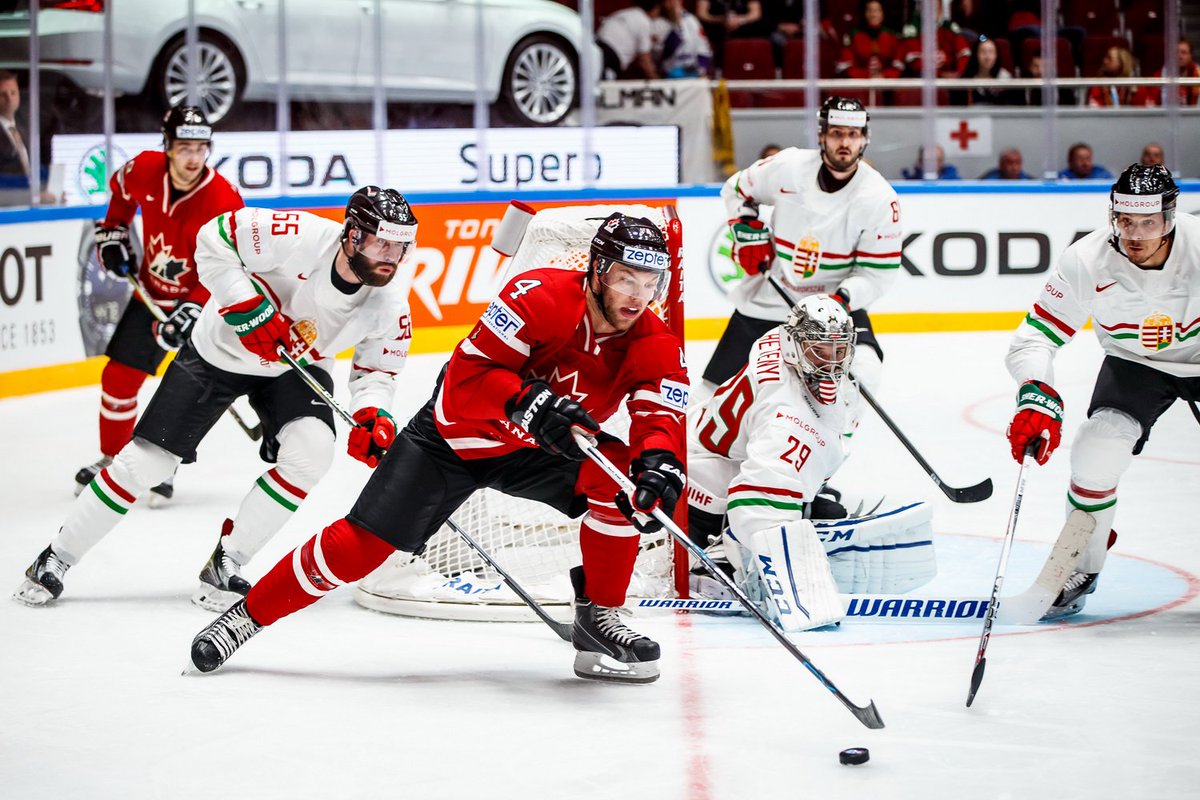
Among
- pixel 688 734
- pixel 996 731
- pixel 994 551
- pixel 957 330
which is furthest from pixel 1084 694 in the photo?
pixel 957 330

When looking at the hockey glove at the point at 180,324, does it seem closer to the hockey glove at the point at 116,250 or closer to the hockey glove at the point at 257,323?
the hockey glove at the point at 116,250

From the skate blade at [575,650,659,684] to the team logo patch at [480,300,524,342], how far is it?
737mm

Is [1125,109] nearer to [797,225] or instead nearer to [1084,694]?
[797,225]

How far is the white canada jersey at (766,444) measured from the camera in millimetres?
3873

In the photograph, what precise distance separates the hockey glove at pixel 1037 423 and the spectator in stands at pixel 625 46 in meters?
6.32

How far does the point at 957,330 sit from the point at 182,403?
5870 millimetres

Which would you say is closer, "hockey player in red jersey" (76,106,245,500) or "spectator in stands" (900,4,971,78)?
"hockey player in red jersey" (76,106,245,500)

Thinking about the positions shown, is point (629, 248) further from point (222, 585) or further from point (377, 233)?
point (222, 585)

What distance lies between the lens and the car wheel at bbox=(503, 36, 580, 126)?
9.45 meters

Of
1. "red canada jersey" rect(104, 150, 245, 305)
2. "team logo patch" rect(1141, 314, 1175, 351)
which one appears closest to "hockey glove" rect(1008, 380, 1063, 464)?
"team logo patch" rect(1141, 314, 1175, 351)

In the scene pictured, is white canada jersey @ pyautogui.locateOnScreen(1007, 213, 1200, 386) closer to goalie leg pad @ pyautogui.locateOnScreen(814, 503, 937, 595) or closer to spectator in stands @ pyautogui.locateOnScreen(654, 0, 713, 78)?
goalie leg pad @ pyautogui.locateOnScreen(814, 503, 937, 595)

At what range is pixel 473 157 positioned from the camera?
927 centimetres

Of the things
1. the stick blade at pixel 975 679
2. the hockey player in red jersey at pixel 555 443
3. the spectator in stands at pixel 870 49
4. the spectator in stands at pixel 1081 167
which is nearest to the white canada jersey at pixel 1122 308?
the stick blade at pixel 975 679

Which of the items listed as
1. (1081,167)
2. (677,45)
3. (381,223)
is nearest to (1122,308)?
(381,223)
